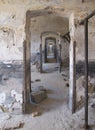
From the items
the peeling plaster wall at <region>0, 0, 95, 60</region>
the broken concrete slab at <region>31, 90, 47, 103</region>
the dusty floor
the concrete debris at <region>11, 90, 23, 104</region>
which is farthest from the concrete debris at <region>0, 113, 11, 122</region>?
the peeling plaster wall at <region>0, 0, 95, 60</region>

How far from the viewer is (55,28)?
8.84 m

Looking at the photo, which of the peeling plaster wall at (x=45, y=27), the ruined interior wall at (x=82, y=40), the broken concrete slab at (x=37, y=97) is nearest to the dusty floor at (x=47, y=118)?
the broken concrete slab at (x=37, y=97)

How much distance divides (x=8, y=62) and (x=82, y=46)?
1492mm

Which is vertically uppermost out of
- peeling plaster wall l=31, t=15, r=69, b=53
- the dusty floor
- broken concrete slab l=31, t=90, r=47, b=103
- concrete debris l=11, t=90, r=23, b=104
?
peeling plaster wall l=31, t=15, r=69, b=53

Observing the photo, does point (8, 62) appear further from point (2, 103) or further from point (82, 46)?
point (82, 46)

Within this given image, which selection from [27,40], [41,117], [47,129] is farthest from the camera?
[27,40]

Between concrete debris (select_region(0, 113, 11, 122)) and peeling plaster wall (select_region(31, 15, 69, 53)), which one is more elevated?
peeling plaster wall (select_region(31, 15, 69, 53))

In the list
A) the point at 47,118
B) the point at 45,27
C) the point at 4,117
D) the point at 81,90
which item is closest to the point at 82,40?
the point at 81,90

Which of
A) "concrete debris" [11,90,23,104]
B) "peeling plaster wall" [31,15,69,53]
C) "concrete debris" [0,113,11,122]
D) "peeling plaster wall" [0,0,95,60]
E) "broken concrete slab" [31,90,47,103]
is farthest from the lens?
"peeling plaster wall" [31,15,69,53]

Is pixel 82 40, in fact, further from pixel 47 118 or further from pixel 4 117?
pixel 4 117

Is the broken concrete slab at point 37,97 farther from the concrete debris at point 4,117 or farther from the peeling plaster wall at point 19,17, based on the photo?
the peeling plaster wall at point 19,17

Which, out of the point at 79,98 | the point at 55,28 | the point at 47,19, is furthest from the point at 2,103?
the point at 55,28

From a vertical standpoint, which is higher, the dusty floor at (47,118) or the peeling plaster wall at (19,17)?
the peeling plaster wall at (19,17)

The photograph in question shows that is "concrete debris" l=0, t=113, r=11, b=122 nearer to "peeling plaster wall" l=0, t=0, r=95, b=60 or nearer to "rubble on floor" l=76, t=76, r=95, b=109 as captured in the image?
"peeling plaster wall" l=0, t=0, r=95, b=60
